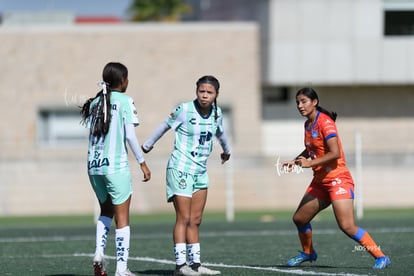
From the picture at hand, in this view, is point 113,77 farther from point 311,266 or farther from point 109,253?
point 109,253

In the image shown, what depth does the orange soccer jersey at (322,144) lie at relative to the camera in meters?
11.5

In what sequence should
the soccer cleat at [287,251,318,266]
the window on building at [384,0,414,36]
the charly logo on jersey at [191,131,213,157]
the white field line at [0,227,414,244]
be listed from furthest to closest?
the window on building at [384,0,414,36] < the white field line at [0,227,414,244] < the soccer cleat at [287,251,318,266] < the charly logo on jersey at [191,131,213,157]

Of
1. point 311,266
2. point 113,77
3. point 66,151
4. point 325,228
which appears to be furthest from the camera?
point 66,151

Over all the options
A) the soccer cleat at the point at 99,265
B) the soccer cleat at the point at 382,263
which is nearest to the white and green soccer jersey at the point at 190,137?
the soccer cleat at the point at 99,265

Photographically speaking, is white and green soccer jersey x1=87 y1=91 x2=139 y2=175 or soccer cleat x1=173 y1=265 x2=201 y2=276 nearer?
white and green soccer jersey x1=87 y1=91 x2=139 y2=175

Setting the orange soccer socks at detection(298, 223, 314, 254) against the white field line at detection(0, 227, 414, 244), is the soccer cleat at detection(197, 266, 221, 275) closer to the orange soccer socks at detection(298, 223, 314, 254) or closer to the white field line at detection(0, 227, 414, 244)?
the orange soccer socks at detection(298, 223, 314, 254)

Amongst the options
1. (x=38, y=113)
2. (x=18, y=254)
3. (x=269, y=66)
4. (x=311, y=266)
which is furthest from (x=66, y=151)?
(x=311, y=266)

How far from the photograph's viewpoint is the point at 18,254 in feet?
46.5

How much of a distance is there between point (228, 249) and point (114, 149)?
449 centimetres

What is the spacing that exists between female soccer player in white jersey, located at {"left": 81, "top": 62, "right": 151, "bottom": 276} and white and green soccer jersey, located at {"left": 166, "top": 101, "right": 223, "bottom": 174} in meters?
0.75

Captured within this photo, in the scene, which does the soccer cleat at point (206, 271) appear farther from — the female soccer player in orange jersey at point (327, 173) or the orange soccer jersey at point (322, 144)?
the orange soccer jersey at point (322, 144)

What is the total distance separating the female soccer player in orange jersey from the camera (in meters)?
11.4

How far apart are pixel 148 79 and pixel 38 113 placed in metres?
3.69

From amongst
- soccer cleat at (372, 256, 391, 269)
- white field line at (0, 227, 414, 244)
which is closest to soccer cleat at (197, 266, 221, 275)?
soccer cleat at (372, 256, 391, 269)
